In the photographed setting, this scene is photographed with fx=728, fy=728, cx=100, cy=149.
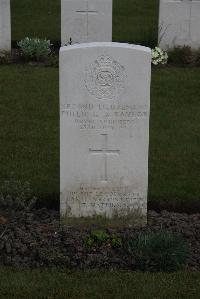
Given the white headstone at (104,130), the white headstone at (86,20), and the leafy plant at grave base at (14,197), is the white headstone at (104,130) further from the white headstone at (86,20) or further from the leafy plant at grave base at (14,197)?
the white headstone at (86,20)

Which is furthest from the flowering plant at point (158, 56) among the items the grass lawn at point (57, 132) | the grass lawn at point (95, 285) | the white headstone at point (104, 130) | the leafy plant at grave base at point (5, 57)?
the grass lawn at point (95, 285)

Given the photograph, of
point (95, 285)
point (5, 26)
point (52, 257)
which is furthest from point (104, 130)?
point (5, 26)

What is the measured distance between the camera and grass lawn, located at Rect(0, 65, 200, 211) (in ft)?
23.6

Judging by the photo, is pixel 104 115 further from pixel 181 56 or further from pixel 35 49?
pixel 181 56

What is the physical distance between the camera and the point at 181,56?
12.7 metres

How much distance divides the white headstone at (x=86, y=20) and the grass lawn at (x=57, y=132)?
1398 mm

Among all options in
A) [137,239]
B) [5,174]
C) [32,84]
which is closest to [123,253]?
[137,239]

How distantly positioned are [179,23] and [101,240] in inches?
309

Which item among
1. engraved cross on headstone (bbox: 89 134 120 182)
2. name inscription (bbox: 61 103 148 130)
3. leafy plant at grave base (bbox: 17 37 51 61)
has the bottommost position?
engraved cross on headstone (bbox: 89 134 120 182)

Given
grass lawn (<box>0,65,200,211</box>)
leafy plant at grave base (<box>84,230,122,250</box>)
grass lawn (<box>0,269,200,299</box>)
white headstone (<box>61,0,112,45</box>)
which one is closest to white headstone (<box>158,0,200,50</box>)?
white headstone (<box>61,0,112,45</box>)

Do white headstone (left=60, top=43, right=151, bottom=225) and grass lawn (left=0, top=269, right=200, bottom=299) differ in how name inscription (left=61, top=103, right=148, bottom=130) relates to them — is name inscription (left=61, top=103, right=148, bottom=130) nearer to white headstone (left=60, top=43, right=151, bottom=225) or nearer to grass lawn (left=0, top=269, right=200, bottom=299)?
white headstone (left=60, top=43, right=151, bottom=225)

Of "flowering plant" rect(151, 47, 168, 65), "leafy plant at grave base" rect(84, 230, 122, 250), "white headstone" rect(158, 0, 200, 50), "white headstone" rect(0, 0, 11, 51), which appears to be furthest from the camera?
"white headstone" rect(158, 0, 200, 50)

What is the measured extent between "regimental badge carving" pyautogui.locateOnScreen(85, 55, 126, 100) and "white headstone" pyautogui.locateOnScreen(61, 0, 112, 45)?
6.99 meters

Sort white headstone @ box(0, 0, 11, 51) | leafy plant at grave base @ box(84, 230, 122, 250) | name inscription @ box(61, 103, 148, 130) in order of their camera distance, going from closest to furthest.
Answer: leafy plant at grave base @ box(84, 230, 122, 250) < name inscription @ box(61, 103, 148, 130) < white headstone @ box(0, 0, 11, 51)
